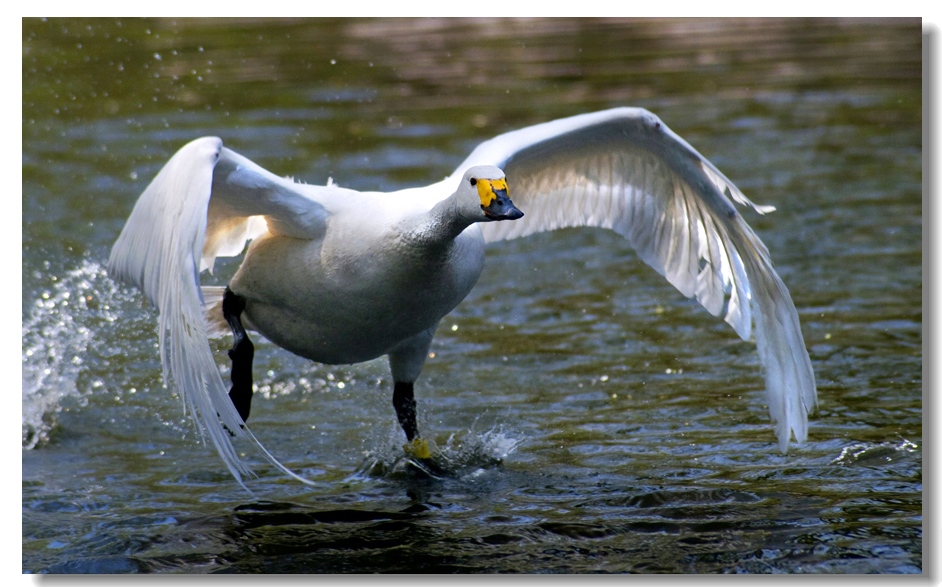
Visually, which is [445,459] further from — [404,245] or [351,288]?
[404,245]

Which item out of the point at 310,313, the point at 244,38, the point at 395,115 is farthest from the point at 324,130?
the point at 310,313

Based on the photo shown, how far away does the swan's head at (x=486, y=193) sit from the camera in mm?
3574

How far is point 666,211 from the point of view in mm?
4914

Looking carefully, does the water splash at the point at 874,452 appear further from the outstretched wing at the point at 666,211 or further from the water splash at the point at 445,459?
the water splash at the point at 445,459

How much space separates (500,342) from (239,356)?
5.84 ft

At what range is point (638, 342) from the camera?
6.01 metres

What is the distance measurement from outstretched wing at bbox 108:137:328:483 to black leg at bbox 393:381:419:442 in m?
0.88

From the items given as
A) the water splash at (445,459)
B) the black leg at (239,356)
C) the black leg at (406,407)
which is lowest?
the water splash at (445,459)

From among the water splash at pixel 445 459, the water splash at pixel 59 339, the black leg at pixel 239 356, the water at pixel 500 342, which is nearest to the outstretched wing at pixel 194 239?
the black leg at pixel 239 356

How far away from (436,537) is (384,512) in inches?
12.5

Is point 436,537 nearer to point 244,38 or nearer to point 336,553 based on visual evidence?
point 336,553

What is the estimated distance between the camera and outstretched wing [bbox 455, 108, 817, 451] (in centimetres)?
449

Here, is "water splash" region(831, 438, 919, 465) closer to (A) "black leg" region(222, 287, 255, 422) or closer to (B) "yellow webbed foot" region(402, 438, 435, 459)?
(B) "yellow webbed foot" region(402, 438, 435, 459)

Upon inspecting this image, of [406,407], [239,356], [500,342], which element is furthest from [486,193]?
[500,342]
